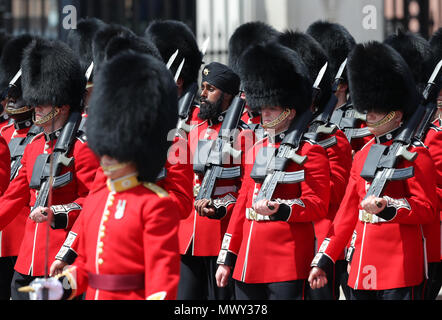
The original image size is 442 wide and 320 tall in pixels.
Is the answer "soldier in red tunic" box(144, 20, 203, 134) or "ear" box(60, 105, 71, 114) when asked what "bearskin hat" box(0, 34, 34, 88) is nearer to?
"soldier in red tunic" box(144, 20, 203, 134)

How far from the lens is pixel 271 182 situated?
496 cm

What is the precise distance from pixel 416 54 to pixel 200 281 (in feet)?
6.43

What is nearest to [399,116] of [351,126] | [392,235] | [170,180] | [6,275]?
[392,235]

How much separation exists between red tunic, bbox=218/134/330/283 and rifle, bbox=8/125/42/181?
152 centimetres

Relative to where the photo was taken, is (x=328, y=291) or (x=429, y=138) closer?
(x=429, y=138)

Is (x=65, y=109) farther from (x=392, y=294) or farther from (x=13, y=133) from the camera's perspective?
(x=392, y=294)

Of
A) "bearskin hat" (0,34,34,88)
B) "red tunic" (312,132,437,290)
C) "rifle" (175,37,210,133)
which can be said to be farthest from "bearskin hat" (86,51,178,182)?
"bearskin hat" (0,34,34,88)

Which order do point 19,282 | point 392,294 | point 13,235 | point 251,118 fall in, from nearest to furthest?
point 392,294 → point 19,282 → point 13,235 → point 251,118

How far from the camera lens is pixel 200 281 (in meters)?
5.86

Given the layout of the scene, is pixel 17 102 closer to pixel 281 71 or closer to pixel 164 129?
pixel 281 71

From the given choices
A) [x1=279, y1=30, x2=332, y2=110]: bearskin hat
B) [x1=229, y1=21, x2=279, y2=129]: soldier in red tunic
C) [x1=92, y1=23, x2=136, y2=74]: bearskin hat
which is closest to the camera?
[x1=92, y1=23, x2=136, y2=74]: bearskin hat

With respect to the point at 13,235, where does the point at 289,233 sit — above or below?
above

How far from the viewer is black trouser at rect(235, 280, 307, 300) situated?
4.93 m

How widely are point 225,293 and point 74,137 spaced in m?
1.22
